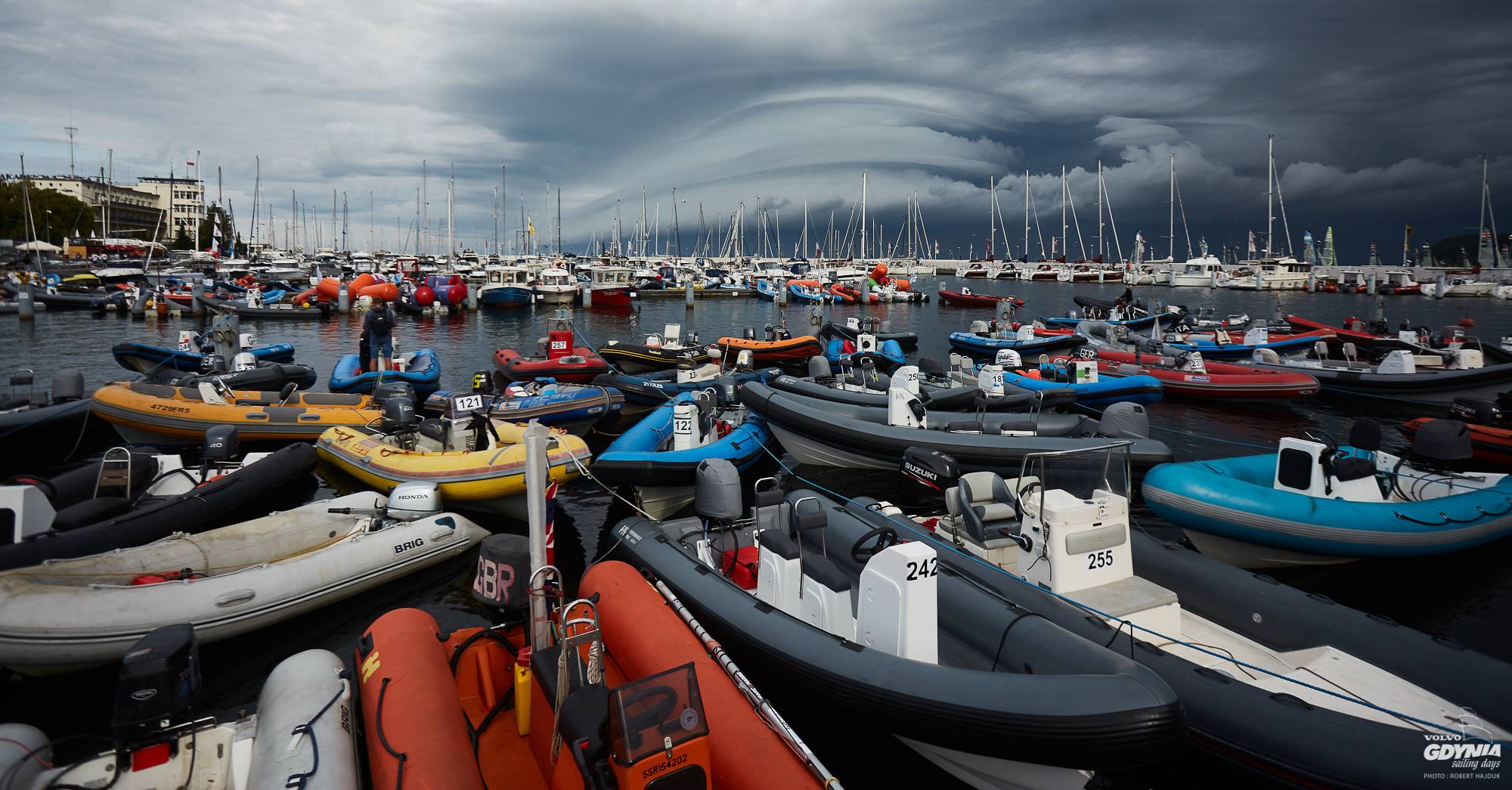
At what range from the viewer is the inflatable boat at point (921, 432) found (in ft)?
32.5

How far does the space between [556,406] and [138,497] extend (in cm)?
576

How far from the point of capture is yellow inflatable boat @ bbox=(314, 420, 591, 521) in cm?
862

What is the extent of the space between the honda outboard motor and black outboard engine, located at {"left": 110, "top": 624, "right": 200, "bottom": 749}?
161 inches

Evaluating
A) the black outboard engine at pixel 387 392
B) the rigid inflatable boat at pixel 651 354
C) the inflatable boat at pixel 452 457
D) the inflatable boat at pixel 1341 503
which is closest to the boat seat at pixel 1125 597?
the inflatable boat at pixel 1341 503

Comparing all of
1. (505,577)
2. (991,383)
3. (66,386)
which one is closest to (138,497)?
(505,577)

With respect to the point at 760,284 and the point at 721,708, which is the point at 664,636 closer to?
the point at 721,708

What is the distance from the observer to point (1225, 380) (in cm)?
1697

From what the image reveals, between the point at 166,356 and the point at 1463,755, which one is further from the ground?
the point at 166,356

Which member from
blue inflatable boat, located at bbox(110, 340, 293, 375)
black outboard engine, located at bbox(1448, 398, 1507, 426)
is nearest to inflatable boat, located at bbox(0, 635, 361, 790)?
black outboard engine, located at bbox(1448, 398, 1507, 426)

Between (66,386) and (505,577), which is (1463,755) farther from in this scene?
Answer: (66,386)

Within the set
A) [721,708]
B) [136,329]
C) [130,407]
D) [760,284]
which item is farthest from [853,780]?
[760,284]

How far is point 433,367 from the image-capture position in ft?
54.0

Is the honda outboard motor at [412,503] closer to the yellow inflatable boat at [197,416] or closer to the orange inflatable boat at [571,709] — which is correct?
the orange inflatable boat at [571,709]

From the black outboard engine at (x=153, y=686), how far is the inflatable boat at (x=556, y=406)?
8259mm
